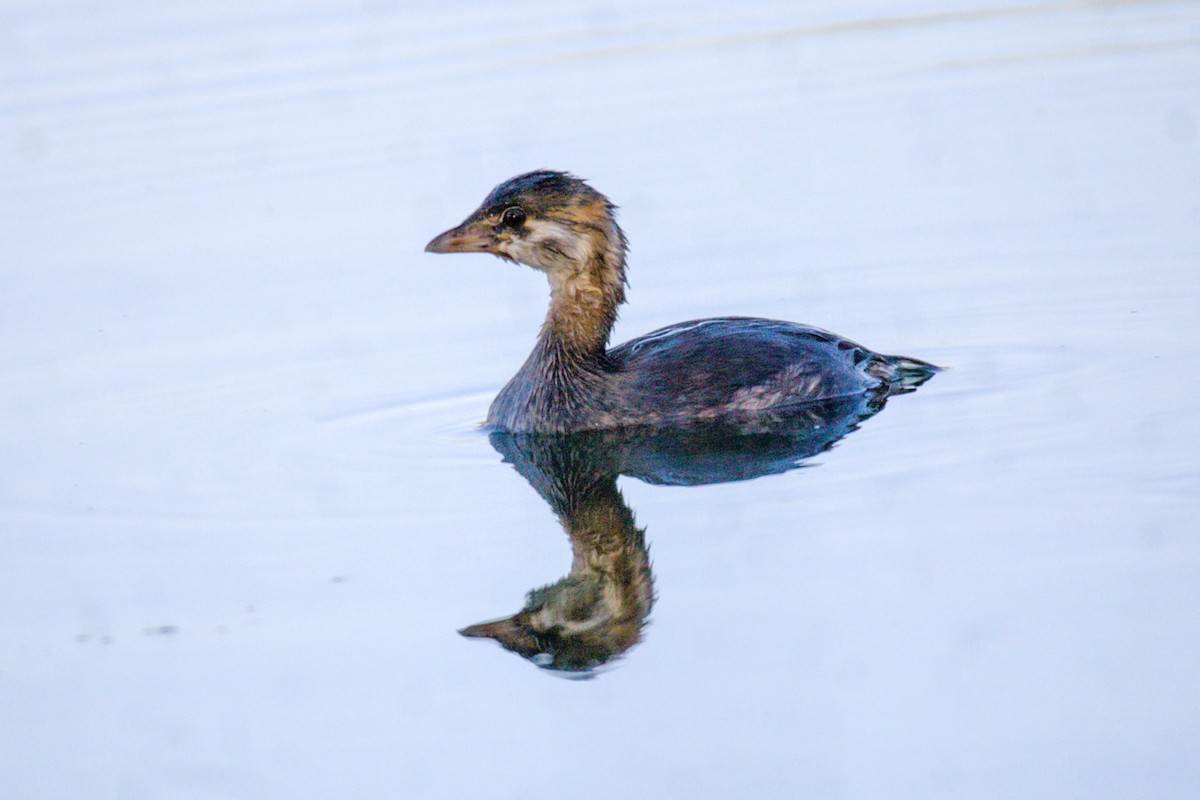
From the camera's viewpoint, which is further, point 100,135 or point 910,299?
point 100,135

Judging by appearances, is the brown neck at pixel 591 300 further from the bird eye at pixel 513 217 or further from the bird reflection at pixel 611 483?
the bird reflection at pixel 611 483

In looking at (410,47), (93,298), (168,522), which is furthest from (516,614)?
(410,47)

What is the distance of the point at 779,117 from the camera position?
51.8 ft

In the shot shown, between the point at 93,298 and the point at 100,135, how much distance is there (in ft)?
12.5

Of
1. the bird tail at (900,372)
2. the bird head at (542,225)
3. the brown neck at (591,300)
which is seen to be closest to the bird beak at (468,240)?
the bird head at (542,225)

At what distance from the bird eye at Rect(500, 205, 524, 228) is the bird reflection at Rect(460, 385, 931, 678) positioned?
1.11m

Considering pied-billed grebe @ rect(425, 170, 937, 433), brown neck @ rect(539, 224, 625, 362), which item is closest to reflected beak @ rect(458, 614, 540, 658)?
pied-billed grebe @ rect(425, 170, 937, 433)

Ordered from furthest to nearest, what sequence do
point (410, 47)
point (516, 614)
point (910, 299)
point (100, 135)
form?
point (410, 47)
point (100, 135)
point (910, 299)
point (516, 614)

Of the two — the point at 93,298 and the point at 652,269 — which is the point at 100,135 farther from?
the point at 652,269

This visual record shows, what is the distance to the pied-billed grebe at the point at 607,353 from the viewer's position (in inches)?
401

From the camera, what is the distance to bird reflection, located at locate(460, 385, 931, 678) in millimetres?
7469

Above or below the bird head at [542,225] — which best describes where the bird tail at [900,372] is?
below

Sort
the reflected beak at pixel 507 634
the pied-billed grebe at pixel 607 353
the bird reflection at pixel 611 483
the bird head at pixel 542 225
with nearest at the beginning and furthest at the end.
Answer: the reflected beak at pixel 507 634 < the bird reflection at pixel 611 483 < the pied-billed grebe at pixel 607 353 < the bird head at pixel 542 225

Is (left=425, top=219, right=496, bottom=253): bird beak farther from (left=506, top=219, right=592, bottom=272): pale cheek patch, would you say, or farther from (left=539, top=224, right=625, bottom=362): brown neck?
(left=539, top=224, right=625, bottom=362): brown neck
